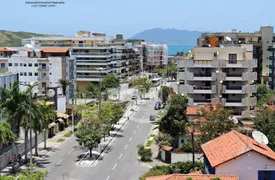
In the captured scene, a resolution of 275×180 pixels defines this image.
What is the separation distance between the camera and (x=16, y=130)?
49312mm

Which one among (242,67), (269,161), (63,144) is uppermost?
(242,67)

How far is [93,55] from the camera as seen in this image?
138m

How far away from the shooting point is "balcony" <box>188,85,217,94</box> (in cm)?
6982

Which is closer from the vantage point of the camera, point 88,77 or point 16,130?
point 16,130

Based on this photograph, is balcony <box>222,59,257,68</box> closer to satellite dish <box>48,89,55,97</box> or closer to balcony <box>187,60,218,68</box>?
balcony <box>187,60,218,68</box>

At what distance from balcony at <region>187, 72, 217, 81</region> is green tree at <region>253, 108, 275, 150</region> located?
1384 centimetres

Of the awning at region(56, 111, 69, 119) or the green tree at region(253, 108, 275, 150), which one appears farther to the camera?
the awning at region(56, 111, 69, 119)

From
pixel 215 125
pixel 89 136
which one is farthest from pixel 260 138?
pixel 89 136

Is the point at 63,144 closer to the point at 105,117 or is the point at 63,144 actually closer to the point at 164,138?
the point at 105,117

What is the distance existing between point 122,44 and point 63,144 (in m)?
102

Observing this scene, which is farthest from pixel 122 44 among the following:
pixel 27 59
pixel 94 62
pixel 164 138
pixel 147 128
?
pixel 164 138

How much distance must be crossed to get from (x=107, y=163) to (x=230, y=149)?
20.3 metres

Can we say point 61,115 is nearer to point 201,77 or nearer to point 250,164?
point 201,77

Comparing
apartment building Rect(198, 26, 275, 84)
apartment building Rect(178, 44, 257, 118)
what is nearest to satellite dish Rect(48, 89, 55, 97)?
apartment building Rect(178, 44, 257, 118)
